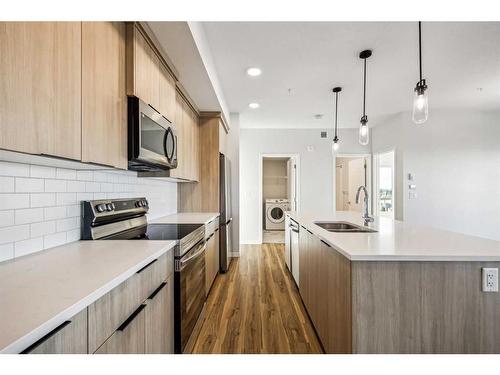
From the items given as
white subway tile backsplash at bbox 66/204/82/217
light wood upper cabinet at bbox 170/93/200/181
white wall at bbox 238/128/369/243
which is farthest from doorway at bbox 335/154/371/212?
white subway tile backsplash at bbox 66/204/82/217

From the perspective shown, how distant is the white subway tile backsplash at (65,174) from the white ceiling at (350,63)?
5.00ft

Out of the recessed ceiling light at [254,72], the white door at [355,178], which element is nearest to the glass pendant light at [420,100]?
the recessed ceiling light at [254,72]

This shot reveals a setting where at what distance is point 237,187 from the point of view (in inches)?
171

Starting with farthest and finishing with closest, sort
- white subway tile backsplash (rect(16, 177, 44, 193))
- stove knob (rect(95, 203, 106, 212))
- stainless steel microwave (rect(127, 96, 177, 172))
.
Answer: stove knob (rect(95, 203, 106, 212))
stainless steel microwave (rect(127, 96, 177, 172))
white subway tile backsplash (rect(16, 177, 44, 193))

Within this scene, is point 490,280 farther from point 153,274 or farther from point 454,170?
point 454,170

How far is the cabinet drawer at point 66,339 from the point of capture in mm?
550

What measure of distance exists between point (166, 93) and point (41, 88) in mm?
1230

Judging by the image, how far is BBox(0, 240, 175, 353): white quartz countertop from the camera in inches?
21.5

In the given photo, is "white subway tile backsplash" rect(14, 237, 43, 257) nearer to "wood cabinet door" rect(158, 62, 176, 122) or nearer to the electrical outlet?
"wood cabinet door" rect(158, 62, 176, 122)

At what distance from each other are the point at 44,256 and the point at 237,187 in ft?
10.8

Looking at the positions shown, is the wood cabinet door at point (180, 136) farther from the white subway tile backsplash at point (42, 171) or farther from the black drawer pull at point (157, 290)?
the black drawer pull at point (157, 290)

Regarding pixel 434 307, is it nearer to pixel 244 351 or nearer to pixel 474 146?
pixel 244 351

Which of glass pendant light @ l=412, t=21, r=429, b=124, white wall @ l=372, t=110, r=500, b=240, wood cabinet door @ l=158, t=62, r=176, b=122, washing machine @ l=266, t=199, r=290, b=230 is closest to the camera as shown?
glass pendant light @ l=412, t=21, r=429, b=124

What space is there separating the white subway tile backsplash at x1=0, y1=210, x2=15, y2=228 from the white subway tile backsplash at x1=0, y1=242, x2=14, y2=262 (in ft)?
0.27
